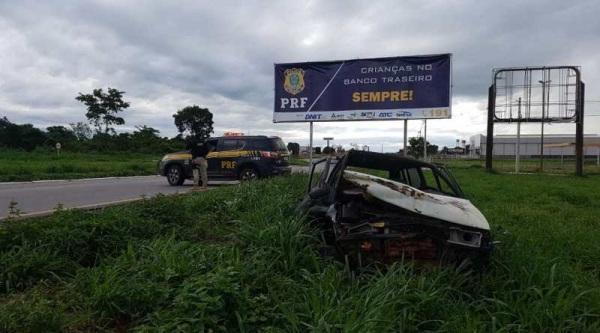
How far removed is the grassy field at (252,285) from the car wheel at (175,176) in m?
10.0

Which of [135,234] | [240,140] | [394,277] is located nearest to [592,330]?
[394,277]

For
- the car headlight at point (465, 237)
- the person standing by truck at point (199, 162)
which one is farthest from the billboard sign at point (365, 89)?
the car headlight at point (465, 237)

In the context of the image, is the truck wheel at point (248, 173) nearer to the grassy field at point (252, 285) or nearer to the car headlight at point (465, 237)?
the grassy field at point (252, 285)

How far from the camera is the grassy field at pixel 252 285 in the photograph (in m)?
3.03

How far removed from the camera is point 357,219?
4.31m

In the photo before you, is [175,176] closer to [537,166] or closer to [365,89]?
[365,89]

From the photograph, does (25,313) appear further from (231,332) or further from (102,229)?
(102,229)

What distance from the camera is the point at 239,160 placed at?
14891 mm

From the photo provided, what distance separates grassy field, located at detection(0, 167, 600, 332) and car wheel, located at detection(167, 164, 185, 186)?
10.0 m

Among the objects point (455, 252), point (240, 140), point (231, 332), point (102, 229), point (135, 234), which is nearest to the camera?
point (231, 332)

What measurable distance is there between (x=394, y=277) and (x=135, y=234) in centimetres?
299

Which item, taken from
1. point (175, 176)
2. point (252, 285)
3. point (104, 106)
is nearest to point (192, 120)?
point (104, 106)

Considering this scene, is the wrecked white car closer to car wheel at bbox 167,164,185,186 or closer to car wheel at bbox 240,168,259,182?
car wheel at bbox 240,168,259,182

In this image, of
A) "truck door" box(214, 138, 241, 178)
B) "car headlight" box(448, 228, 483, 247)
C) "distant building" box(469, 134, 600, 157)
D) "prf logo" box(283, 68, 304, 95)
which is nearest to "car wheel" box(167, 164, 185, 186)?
"truck door" box(214, 138, 241, 178)
